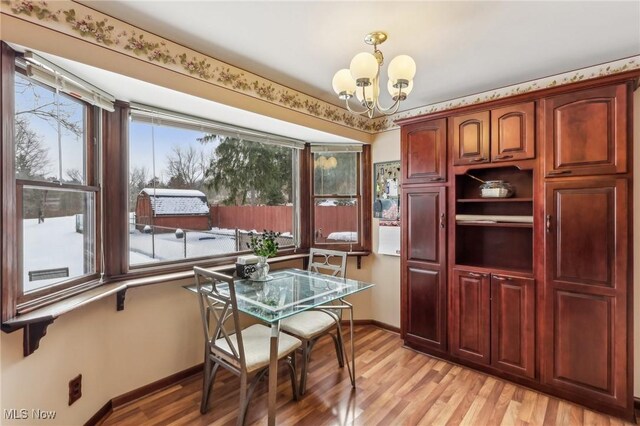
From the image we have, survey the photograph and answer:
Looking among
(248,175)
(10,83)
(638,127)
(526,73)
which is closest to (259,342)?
(248,175)

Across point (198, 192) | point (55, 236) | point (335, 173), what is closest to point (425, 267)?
point (335, 173)

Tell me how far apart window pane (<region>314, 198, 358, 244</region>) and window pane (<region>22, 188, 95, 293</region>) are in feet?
7.09

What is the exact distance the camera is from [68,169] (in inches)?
70.8

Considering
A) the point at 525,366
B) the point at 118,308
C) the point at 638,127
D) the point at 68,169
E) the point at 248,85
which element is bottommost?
the point at 525,366

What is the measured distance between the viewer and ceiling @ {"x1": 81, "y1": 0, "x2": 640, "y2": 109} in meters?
1.60

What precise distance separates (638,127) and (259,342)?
314 centimetres

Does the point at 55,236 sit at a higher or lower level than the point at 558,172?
lower

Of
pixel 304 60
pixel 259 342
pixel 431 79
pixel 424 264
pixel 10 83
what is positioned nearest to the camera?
pixel 10 83

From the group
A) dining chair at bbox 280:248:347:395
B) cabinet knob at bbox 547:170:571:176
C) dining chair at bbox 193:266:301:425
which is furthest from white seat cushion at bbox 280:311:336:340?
cabinet knob at bbox 547:170:571:176

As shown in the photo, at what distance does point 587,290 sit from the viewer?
2055 mm

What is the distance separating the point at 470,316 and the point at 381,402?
3.56ft

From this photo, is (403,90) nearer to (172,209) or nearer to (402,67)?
(402,67)

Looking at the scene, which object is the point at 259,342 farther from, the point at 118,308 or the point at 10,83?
the point at 10,83

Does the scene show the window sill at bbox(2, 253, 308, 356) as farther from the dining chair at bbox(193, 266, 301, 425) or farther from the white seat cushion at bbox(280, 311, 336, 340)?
the white seat cushion at bbox(280, 311, 336, 340)
